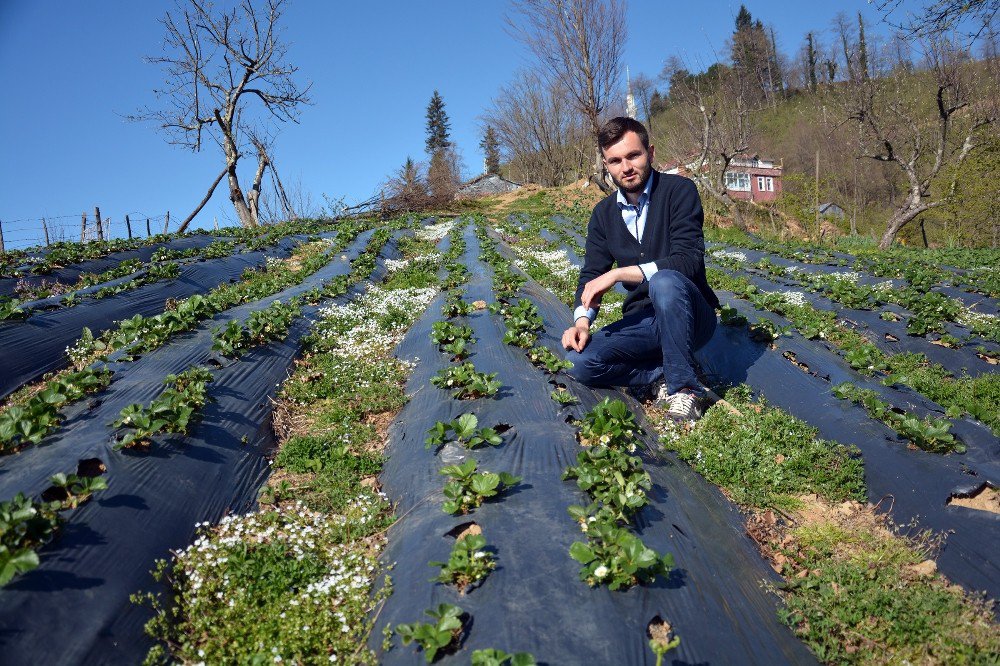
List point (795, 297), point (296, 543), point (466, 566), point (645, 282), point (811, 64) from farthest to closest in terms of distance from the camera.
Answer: point (811, 64) → point (795, 297) → point (645, 282) → point (296, 543) → point (466, 566)

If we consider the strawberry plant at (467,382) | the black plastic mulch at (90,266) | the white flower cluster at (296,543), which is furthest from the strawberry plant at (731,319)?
the black plastic mulch at (90,266)

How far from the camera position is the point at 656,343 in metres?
4.62

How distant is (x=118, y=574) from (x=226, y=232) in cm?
1715

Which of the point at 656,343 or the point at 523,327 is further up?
the point at 523,327

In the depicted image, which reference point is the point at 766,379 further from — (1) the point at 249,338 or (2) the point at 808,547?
(1) the point at 249,338

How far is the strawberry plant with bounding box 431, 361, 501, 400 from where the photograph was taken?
14.1ft

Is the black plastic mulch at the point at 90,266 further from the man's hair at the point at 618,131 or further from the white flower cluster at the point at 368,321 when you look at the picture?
the man's hair at the point at 618,131

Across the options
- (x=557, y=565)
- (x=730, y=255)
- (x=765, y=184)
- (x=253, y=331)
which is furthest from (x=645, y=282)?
(x=765, y=184)

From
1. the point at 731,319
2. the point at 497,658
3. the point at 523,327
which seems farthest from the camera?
the point at 731,319

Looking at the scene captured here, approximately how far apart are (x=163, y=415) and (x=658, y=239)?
3.70m

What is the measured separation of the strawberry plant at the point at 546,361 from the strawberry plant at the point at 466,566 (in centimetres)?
229

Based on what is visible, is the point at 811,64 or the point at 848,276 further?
the point at 811,64

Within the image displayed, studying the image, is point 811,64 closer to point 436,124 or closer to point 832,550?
point 436,124

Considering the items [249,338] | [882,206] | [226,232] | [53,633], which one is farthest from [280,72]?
[882,206]
